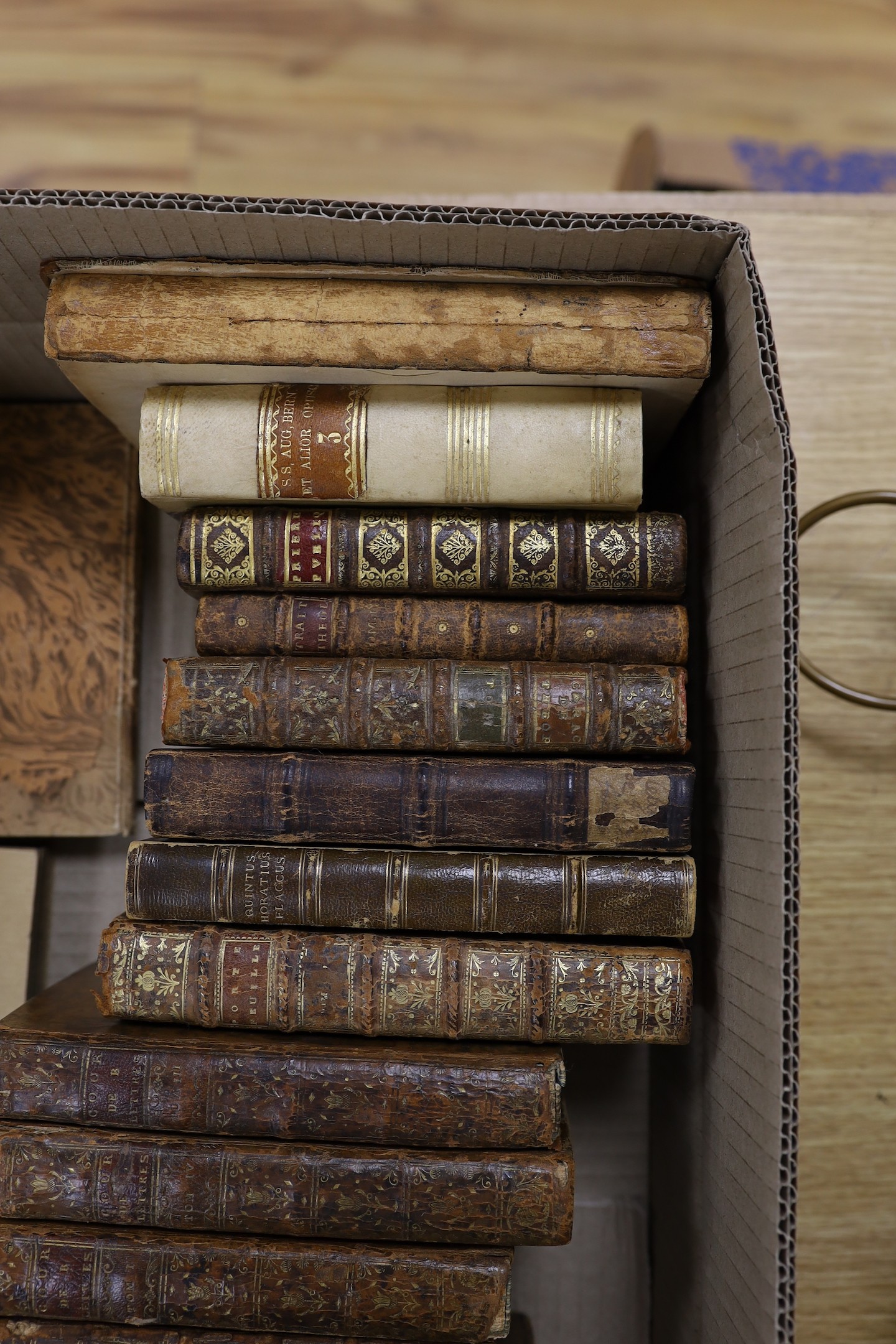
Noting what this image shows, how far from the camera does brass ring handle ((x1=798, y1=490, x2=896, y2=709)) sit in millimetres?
930

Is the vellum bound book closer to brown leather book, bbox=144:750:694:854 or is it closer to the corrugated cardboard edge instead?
the corrugated cardboard edge

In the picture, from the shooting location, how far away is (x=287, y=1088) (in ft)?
2.65

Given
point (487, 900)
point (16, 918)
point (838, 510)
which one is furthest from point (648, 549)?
point (16, 918)

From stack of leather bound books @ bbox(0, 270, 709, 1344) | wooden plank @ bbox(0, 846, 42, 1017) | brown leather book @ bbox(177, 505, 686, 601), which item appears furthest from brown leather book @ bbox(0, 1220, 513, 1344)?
brown leather book @ bbox(177, 505, 686, 601)

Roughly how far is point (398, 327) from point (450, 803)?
1.41 feet

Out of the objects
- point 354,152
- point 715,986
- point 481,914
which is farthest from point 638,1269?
point 354,152

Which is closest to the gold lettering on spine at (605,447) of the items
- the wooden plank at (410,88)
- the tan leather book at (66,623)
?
the tan leather book at (66,623)

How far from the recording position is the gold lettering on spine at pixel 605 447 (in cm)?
84

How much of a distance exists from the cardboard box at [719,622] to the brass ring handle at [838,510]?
0.37 feet

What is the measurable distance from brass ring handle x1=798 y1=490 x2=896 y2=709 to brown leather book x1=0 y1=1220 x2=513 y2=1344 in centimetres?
62

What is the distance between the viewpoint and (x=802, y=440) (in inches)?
42.8

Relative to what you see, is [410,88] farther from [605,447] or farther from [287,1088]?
[287,1088]

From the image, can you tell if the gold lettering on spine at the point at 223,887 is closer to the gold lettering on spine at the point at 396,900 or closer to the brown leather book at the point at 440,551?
the gold lettering on spine at the point at 396,900

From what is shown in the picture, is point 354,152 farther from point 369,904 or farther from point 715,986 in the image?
point 715,986
